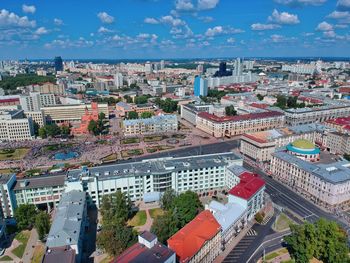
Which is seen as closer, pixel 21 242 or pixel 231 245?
pixel 231 245

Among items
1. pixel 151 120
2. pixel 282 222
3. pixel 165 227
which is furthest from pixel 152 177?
pixel 151 120

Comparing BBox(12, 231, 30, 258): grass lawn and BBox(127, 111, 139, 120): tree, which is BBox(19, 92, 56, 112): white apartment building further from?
BBox(12, 231, 30, 258): grass lawn

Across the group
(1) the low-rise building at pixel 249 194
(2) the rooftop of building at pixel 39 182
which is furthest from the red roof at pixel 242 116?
(2) the rooftop of building at pixel 39 182

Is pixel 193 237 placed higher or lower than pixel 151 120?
higher

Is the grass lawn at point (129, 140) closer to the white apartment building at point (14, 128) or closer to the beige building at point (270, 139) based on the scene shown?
the white apartment building at point (14, 128)

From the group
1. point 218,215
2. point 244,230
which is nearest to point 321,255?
point 244,230

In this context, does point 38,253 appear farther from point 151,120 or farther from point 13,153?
point 151,120
